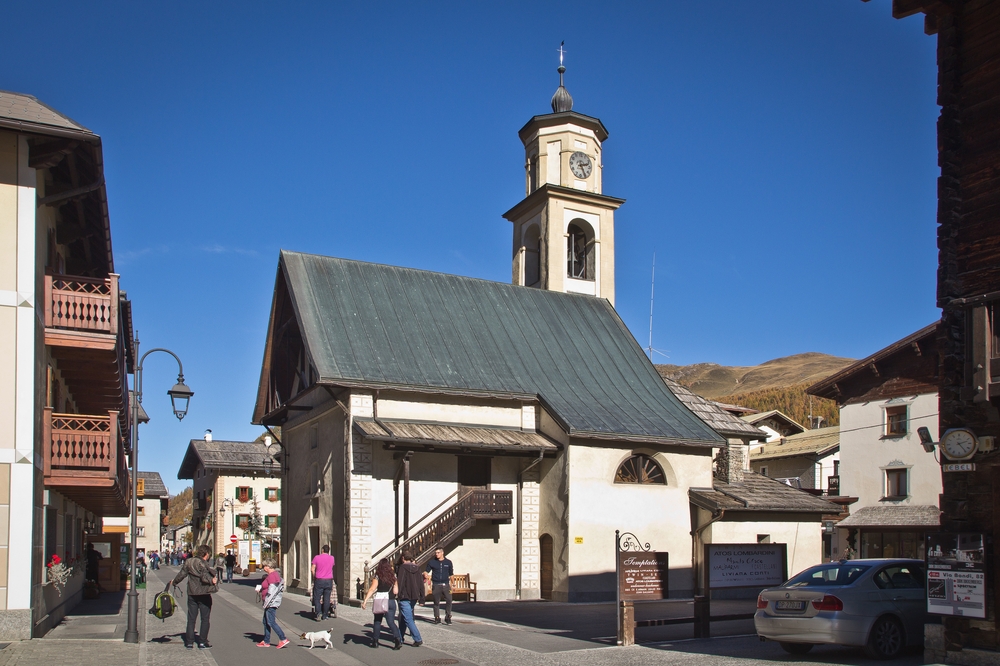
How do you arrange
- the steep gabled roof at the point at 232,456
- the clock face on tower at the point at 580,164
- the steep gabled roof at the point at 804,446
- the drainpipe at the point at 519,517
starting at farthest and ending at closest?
the steep gabled roof at the point at 232,456 < the steep gabled roof at the point at 804,446 < the clock face on tower at the point at 580,164 < the drainpipe at the point at 519,517

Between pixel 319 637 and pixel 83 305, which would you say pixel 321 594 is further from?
pixel 83 305

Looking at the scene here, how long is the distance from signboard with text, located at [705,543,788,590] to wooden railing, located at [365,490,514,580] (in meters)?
9.85

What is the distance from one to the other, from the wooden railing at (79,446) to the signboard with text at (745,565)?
1106cm

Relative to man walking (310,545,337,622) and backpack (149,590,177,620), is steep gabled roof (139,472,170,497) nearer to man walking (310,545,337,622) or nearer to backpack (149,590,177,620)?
man walking (310,545,337,622)

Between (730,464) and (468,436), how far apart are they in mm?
10648

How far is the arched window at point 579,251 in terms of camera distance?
3775 cm

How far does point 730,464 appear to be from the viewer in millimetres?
32938

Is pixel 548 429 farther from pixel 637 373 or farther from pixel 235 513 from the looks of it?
pixel 235 513

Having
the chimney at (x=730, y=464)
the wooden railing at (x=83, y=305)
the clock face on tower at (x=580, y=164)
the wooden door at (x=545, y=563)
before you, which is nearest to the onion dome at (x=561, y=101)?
the clock face on tower at (x=580, y=164)

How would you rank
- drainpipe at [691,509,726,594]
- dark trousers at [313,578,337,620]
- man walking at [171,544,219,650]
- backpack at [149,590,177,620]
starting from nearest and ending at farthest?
man walking at [171,544,219,650], backpack at [149,590,177,620], dark trousers at [313,578,337,620], drainpipe at [691,509,726,594]

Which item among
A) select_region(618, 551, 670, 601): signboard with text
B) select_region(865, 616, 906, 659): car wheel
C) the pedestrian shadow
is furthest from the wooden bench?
select_region(865, 616, 906, 659): car wheel

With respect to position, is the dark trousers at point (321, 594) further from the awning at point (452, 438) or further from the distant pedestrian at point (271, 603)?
the awning at point (452, 438)

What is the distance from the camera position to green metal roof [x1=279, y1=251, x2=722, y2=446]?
2802cm

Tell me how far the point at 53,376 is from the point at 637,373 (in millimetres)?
19702
